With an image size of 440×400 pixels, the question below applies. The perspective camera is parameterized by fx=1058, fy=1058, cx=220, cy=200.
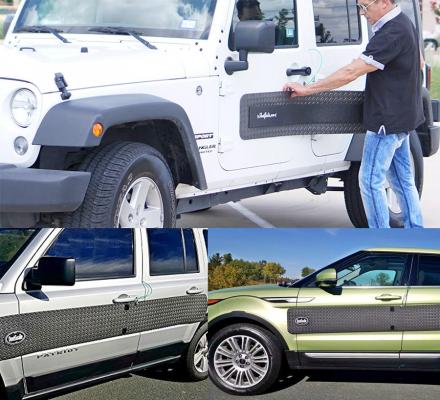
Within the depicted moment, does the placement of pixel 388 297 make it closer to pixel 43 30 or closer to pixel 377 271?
pixel 377 271

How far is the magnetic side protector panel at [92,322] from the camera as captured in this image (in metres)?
3.99

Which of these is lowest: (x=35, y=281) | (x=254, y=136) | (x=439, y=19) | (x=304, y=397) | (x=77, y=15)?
(x=304, y=397)

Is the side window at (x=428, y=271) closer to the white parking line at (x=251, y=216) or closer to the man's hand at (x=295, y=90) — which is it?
the man's hand at (x=295, y=90)

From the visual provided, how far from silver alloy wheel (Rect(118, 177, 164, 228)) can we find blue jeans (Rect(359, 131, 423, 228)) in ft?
5.68

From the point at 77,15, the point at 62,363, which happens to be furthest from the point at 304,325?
the point at 77,15

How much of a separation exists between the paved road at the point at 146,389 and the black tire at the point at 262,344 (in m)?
0.08

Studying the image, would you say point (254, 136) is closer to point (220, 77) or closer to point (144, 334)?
point (220, 77)

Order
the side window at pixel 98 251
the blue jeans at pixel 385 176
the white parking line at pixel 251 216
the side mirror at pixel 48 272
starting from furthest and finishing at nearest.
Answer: the white parking line at pixel 251 216 < the blue jeans at pixel 385 176 < the side window at pixel 98 251 < the side mirror at pixel 48 272

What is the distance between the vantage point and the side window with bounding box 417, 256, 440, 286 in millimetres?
4203

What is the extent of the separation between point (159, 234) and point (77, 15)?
3.25 metres

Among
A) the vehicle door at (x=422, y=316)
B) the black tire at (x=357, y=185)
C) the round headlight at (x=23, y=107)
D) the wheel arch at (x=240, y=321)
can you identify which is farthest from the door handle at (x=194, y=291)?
the black tire at (x=357, y=185)

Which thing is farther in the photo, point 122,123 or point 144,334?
point 122,123

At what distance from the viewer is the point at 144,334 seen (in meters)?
4.31

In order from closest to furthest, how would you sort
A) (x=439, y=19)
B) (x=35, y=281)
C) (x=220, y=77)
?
(x=35, y=281) < (x=220, y=77) < (x=439, y=19)
